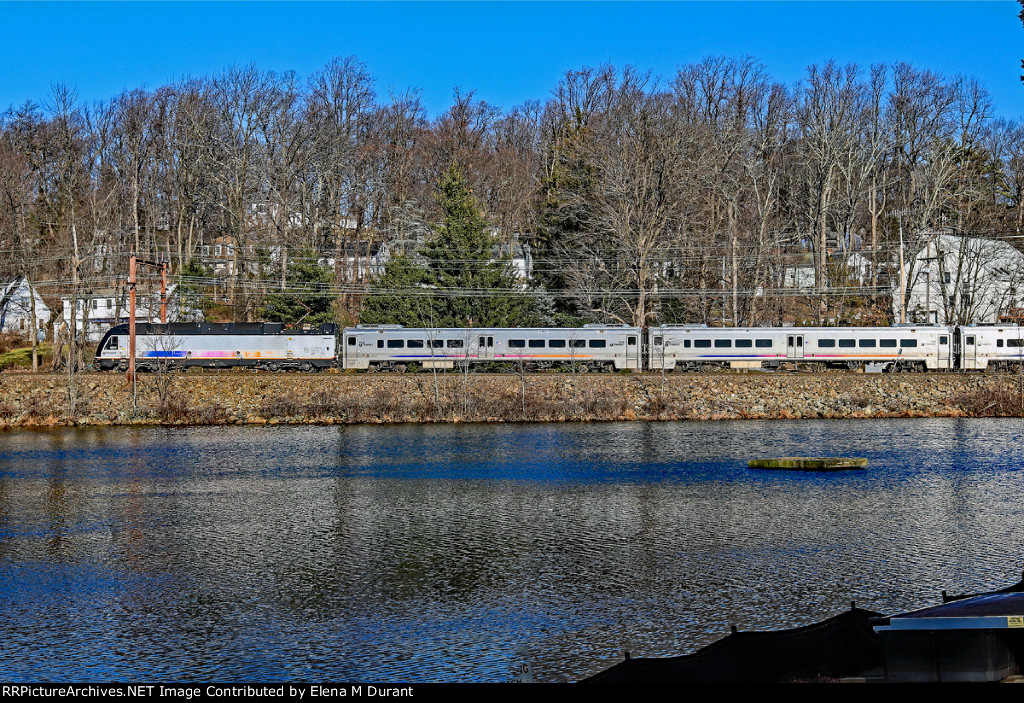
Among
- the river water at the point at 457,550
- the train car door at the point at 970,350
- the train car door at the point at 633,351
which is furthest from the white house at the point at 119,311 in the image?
the train car door at the point at 970,350

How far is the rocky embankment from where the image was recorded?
172ft

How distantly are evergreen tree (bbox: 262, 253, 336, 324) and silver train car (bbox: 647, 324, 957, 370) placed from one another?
21.7m

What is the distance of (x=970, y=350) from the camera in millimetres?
60719

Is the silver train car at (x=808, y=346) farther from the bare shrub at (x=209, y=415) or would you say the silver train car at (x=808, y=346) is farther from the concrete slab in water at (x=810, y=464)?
the bare shrub at (x=209, y=415)

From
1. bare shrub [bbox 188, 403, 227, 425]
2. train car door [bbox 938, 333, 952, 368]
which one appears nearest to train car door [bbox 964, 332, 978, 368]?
train car door [bbox 938, 333, 952, 368]

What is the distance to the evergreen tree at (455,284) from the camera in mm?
Answer: 66688

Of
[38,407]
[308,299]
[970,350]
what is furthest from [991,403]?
[38,407]

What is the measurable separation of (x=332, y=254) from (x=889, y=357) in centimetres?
4351

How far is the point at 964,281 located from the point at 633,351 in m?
27.9

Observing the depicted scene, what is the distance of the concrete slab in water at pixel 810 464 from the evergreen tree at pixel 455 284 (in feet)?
105

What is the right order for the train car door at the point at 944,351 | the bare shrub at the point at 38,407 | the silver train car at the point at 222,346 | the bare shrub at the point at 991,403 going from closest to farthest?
the bare shrub at the point at 38,407 → the bare shrub at the point at 991,403 → the silver train car at the point at 222,346 → the train car door at the point at 944,351

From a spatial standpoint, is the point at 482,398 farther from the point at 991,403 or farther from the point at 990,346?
the point at 990,346

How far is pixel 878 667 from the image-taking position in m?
12.5

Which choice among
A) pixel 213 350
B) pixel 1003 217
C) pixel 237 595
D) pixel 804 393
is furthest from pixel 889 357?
pixel 237 595
